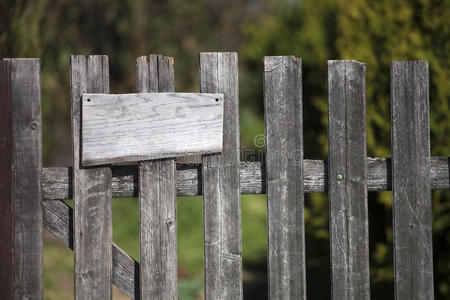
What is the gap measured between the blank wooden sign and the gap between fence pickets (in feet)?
0.35

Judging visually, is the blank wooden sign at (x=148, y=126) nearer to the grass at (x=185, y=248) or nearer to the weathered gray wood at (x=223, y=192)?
the weathered gray wood at (x=223, y=192)

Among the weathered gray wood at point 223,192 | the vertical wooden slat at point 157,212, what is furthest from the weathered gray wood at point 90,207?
the weathered gray wood at point 223,192

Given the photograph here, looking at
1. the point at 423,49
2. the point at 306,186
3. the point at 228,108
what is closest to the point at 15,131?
the point at 228,108

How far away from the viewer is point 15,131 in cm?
246

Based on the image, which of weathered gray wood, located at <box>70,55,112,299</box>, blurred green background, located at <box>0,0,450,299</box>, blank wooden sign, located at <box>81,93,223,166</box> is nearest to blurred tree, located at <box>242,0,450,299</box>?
blurred green background, located at <box>0,0,450,299</box>

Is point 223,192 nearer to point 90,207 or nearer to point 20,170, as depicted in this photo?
point 90,207

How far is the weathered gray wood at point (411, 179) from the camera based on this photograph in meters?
2.68

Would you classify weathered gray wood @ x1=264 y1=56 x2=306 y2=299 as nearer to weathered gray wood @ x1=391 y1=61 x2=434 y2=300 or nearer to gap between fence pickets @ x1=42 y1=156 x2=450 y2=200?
gap between fence pickets @ x1=42 y1=156 x2=450 y2=200

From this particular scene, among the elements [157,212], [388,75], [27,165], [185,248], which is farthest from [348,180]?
[185,248]

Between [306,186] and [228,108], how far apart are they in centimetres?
54

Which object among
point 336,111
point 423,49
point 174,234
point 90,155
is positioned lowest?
point 174,234

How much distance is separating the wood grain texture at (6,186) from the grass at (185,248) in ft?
6.46

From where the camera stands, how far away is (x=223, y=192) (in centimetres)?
253

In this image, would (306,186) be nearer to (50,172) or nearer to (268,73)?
(268,73)
